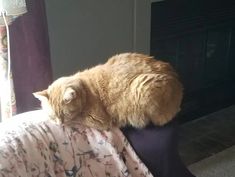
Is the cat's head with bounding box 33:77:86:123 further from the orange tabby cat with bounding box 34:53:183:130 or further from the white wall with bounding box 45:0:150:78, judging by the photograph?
the white wall with bounding box 45:0:150:78

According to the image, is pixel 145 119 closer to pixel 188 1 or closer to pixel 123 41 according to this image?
pixel 123 41

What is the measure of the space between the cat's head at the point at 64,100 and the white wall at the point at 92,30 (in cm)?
57

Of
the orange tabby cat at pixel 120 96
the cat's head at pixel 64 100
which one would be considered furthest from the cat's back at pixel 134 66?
the cat's head at pixel 64 100

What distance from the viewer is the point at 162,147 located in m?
1.34

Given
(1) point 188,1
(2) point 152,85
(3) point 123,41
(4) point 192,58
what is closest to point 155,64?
(2) point 152,85

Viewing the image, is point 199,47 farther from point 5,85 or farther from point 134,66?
point 5,85

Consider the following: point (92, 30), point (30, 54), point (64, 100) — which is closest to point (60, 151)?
point (64, 100)

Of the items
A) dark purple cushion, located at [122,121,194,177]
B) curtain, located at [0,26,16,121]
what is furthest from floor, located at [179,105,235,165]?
curtain, located at [0,26,16,121]

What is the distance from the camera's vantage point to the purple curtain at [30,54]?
1.58 metres

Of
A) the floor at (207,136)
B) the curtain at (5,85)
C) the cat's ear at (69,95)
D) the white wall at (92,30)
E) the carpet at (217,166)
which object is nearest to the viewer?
the cat's ear at (69,95)

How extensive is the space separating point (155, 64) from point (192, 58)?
140cm

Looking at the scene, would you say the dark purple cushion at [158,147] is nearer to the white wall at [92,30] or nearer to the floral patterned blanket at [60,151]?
the floral patterned blanket at [60,151]

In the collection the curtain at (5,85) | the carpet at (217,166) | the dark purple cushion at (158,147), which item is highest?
the curtain at (5,85)

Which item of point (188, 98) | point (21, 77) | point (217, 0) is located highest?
point (217, 0)
